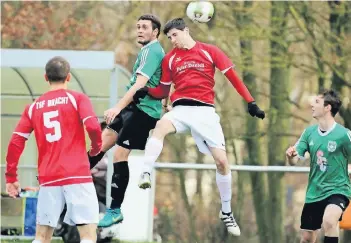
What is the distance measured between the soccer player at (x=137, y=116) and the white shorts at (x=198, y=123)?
1.39 ft

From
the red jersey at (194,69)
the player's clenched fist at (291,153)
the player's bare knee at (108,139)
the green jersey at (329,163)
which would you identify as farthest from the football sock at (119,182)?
the green jersey at (329,163)

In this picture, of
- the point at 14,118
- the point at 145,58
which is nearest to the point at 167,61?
the point at 145,58

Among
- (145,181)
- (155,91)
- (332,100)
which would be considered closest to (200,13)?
(155,91)

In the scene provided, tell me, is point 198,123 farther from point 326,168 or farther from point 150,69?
point 326,168

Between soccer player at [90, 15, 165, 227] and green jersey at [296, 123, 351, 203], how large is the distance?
162cm

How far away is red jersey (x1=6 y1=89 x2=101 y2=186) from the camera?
10.5m

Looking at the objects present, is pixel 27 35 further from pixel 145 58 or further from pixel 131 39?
pixel 145 58

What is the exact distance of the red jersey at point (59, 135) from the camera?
1048 centimetres

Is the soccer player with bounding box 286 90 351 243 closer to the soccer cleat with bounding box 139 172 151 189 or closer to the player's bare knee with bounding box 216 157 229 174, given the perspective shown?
the player's bare knee with bounding box 216 157 229 174

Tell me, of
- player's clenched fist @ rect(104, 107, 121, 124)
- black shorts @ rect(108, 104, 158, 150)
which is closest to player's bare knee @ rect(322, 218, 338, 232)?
black shorts @ rect(108, 104, 158, 150)

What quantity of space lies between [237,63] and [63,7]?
16.7 feet

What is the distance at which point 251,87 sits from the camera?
25141mm

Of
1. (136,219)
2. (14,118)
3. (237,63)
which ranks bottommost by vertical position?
(136,219)

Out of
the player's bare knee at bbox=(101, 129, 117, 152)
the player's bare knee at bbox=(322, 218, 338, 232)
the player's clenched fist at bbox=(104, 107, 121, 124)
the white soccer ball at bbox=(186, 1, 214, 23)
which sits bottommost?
the player's bare knee at bbox=(322, 218, 338, 232)
